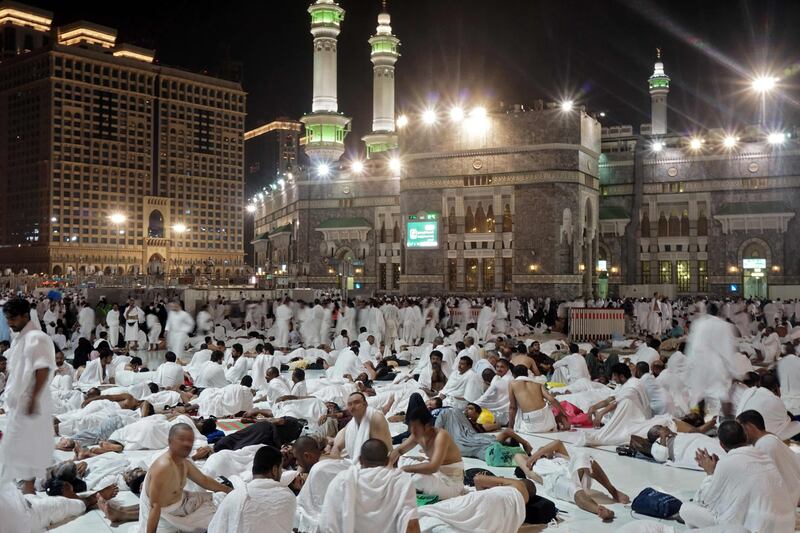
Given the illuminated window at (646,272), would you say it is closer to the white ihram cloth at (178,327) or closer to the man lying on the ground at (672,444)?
the white ihram cloth at (178,327)

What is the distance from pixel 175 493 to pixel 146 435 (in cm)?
311

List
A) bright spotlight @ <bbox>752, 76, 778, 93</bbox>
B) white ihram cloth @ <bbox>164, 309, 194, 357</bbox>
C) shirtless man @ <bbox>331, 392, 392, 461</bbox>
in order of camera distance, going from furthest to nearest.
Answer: bright spotlight @ <bbox>752, 76, 778, 93</bbox>, white ihram cloth @ <bbox>164, 309, 194, 357</bbox>, shirtless man @ <bbox>331, 392, 392, 461</bbox>

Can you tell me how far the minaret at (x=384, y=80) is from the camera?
48125 mm

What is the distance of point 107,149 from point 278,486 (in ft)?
244

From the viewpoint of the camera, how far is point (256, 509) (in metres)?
4.13

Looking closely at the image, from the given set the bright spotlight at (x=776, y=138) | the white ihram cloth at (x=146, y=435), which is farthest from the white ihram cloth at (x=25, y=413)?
the bright spotlight at (x=776, y=138)

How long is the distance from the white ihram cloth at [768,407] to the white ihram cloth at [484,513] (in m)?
3.16

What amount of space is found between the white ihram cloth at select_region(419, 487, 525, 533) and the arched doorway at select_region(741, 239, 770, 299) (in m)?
31.4

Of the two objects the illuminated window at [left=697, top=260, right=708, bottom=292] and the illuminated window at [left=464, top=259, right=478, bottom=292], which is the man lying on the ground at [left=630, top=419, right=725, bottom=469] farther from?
the illuminated window at [left=697, top=260, right=708, bottom=292]

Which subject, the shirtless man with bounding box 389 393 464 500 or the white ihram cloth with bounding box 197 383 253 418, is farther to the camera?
the white ihram cloth with bounding box 197 383 253 418

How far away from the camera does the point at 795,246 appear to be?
108 feet

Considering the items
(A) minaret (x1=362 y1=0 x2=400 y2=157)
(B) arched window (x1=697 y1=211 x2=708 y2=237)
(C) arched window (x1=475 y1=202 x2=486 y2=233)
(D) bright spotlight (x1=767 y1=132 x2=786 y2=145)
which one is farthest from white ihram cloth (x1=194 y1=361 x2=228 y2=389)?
(A) minaret (x1=362 y1=0 x2=400 y2=157)

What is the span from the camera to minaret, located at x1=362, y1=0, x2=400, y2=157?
48.1 meters

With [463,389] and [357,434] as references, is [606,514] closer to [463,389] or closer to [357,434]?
[357,434]
